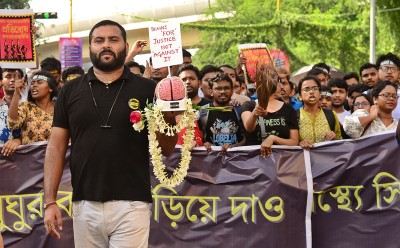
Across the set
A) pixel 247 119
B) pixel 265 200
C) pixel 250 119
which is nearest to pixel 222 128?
pixel 247 119

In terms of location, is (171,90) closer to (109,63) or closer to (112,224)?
(109,63)

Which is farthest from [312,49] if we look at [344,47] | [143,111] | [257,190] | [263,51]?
[143,111]

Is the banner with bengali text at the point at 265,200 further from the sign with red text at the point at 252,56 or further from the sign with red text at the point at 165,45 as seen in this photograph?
the sign with red text at the point at 252,56

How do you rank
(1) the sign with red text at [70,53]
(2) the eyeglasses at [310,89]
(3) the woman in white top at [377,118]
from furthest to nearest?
(1) the sign with red text at [70,53]
(2) the eyeglasses at [310,89]
(3) the woman in white top at [377,118]

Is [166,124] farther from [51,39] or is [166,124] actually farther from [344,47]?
[51,39]

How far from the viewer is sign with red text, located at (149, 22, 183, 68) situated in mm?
9102

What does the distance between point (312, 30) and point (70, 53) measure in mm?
13652

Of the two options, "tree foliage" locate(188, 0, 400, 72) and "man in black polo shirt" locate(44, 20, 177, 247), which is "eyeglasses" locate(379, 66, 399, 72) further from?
"tree foliage" locate(188, 0, 400, 72)

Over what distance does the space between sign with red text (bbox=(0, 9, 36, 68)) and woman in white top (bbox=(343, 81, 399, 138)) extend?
11.8 feet

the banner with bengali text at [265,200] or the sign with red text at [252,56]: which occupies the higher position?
the sign with red text at [252,56]

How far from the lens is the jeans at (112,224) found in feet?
19.9

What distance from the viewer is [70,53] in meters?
21.9

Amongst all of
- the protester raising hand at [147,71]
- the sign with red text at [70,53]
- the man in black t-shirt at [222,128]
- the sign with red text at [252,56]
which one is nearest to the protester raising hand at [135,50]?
the man in black t-shirt at [222,128]

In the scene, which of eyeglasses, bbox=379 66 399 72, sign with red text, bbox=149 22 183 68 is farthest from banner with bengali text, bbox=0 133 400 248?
eyeglasses, bbox=379 66 399 72
